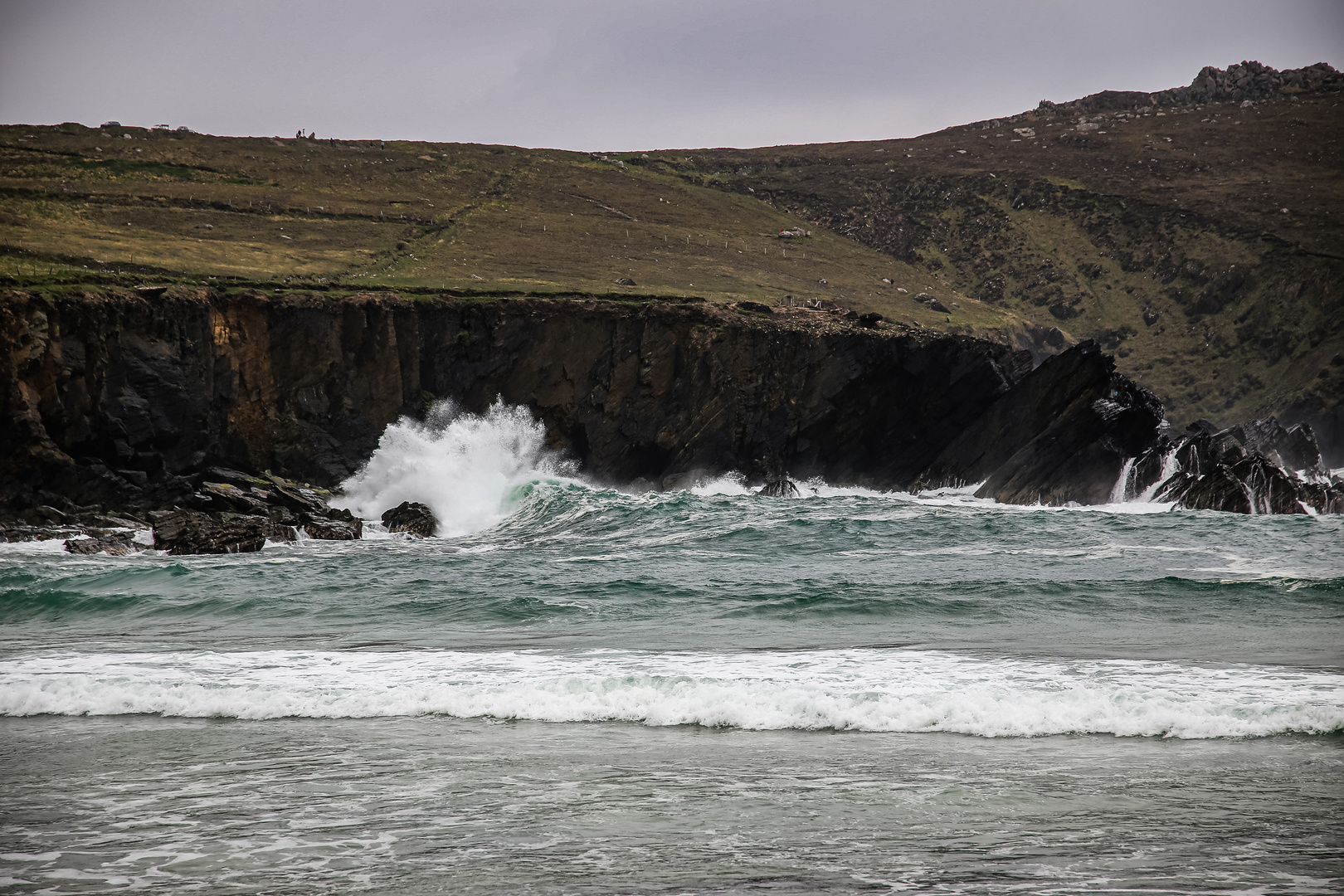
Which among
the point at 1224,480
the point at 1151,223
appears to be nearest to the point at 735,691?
the point at 1224,480

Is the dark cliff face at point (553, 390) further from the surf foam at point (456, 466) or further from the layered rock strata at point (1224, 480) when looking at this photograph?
the layered rock strata at point (1224, 480)

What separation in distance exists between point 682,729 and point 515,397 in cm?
3586

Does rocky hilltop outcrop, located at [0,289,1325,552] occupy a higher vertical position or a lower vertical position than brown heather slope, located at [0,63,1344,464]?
lower

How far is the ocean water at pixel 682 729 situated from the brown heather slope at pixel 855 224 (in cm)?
2934

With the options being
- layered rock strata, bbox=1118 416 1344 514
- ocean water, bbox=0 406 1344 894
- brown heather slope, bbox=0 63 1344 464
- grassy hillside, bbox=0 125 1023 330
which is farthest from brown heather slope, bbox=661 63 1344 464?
ocean water, bbox=0 406 1344 894

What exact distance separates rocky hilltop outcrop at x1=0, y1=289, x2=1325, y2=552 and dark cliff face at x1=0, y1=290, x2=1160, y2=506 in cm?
8

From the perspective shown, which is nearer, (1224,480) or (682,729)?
(682,729)

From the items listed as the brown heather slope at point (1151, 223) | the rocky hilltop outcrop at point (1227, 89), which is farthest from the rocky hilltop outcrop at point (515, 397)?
the rocky hilltop outcrop at point (1227, 89)

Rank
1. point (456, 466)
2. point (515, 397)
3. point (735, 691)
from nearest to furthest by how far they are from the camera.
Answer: point (735, 691) → point (456, 466) → point (515, 397)

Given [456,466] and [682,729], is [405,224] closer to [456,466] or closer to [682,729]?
[456,466]

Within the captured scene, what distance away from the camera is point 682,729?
8461 millimetres

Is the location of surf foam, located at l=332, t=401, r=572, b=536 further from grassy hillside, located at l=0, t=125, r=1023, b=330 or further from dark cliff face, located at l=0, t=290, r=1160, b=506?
grassy hillside, located at l=0, t=125, r=1023, b=330

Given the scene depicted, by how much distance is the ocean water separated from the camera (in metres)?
5.14

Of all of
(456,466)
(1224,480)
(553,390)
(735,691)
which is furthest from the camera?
(553,390)
